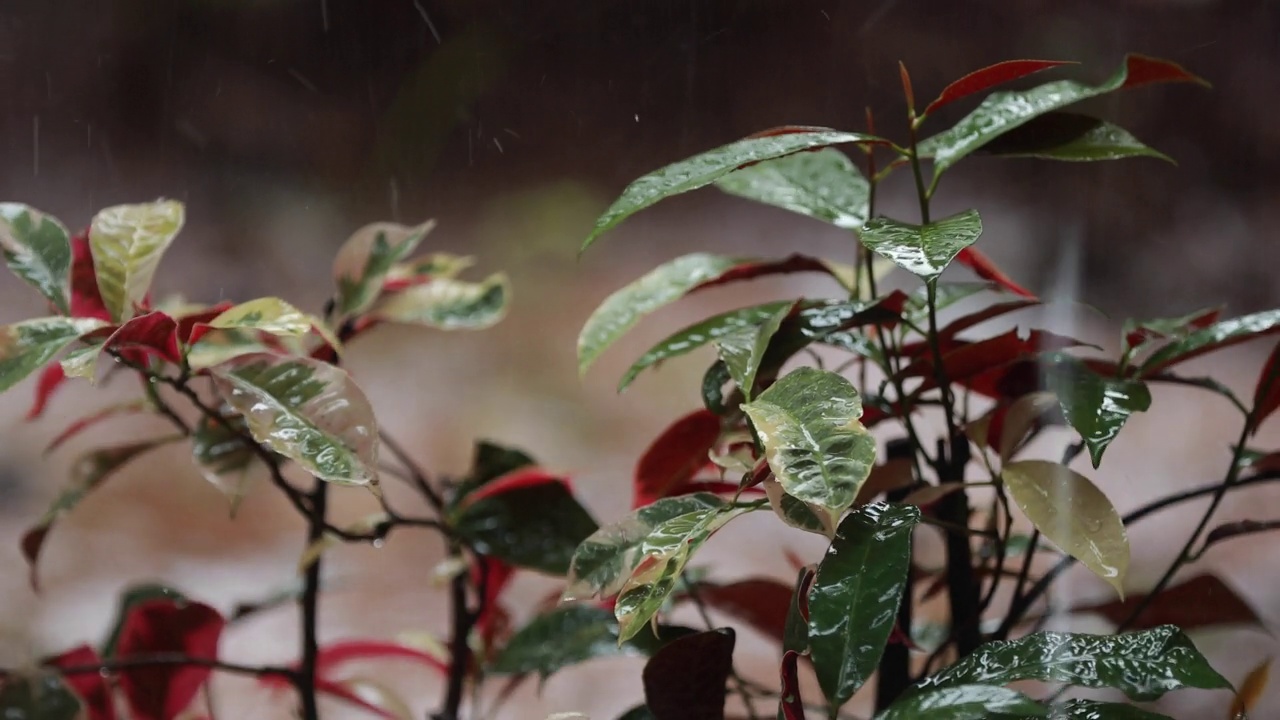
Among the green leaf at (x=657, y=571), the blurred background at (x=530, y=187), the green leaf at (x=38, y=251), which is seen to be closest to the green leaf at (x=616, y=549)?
the green leaf at (x=657, y=571)

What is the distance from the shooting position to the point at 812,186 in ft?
2.11

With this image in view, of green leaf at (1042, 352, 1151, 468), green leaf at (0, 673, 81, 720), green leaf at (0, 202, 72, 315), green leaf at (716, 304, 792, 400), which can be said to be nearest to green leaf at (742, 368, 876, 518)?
green leaf at (716, 304, 792, 400)

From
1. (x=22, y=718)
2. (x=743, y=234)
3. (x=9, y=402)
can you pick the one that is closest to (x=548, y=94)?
(x=743, y=234)

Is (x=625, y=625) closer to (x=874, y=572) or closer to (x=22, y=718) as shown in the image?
(x=874, y=572)

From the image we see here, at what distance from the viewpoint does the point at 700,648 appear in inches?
20.1

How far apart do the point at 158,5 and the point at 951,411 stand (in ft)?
3.64

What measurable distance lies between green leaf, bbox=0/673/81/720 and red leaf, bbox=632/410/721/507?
45cm

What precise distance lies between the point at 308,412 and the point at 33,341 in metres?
0.16

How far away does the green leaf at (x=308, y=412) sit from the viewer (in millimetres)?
467

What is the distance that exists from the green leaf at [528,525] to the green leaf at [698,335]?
0.57 feet

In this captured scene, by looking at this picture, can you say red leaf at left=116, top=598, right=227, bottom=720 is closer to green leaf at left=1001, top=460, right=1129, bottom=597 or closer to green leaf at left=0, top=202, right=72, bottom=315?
green leaf at left=0, top=202, right=72, bottom=315

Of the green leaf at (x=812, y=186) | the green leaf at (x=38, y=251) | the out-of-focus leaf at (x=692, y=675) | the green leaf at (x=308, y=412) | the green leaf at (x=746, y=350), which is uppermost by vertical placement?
the green leaf at (x=812, y=186)

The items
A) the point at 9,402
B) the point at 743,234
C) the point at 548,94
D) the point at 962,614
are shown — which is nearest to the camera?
the point at 962,614

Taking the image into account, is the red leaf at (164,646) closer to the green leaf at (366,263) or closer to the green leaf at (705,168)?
the green leaf at (366,263)
